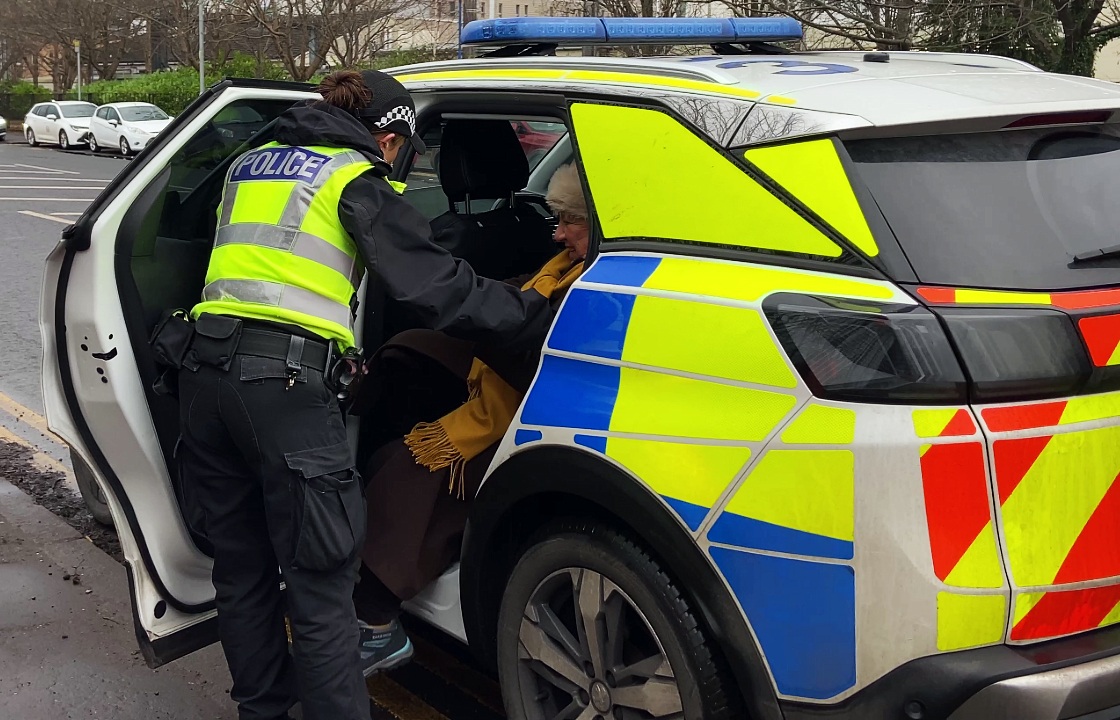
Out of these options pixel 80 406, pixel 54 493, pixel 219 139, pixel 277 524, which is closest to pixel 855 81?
pixel 277 524

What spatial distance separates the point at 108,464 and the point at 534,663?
1.27 meters

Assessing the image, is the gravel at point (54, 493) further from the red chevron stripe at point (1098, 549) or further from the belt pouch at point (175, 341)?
the red chevron stripe at point (1098, 549)

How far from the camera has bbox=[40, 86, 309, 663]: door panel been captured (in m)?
2.66

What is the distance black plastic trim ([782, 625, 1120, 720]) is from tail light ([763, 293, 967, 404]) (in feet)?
1.40

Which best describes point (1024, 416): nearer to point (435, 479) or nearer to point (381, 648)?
point (435, 479)

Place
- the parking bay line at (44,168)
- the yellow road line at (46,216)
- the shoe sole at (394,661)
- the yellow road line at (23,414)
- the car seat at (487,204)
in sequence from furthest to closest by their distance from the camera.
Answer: the parking bay line at (44,168) → the yellow road line at (46,216) → the yellow road line at (23,414) → the car seat at (487,204) → the shoe sole at (394,661)

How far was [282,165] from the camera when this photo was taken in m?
2.41

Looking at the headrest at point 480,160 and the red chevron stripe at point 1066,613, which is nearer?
the red chevron stripe at point 1066,613


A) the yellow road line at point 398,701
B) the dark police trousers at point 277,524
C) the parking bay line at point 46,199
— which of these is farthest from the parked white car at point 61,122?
the dark police trousers at point 277,524

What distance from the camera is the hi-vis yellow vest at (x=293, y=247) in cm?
237

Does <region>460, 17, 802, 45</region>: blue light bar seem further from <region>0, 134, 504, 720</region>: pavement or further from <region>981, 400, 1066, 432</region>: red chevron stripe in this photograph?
<region>0, 134, 504, 720</region>: pavement

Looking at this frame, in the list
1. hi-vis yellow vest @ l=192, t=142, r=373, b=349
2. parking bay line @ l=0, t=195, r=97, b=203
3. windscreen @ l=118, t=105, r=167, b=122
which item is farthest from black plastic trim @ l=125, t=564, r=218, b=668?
windscreen @ l=118, t=105, r=167, b=122

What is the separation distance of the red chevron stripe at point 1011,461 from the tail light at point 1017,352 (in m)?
0.08

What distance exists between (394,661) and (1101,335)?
198 cm
